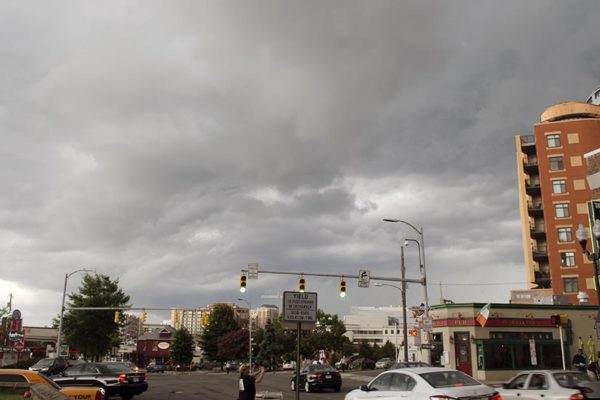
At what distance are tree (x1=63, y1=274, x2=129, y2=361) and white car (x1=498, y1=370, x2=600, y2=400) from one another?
4969 cm

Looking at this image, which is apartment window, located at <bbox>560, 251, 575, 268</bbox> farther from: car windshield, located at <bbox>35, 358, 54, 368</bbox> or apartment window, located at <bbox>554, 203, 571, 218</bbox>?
car windshield, located at <bbox>35, 358, 54, 368</bbox>

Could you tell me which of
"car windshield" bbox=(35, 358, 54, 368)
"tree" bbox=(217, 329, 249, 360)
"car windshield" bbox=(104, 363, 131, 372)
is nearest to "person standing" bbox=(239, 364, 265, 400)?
"car windshield" bbox=(104, 363, 131, 372)

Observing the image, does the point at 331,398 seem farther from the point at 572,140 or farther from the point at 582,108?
the point at 582,108

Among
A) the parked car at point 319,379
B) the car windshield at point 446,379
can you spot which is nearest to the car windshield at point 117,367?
the parked car at point 319,379

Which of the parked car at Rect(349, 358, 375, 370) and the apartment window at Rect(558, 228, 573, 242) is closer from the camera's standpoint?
the apartment window at Rect(558, 228, 573, 242)

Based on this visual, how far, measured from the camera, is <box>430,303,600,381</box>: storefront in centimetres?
3988

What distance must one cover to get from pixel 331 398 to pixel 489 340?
1987 centimetres

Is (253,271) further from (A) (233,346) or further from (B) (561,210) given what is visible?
(A) (233,346)

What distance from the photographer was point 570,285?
60.4 m

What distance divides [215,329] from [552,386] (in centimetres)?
7936

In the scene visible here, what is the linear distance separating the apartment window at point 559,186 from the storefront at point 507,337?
24.0 m

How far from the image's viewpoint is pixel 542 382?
45.6 feet

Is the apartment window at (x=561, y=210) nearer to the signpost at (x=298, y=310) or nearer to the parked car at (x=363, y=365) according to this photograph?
the parked car at (x=363, y=365)

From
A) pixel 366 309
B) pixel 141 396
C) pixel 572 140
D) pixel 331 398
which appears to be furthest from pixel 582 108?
pixel 366 309
